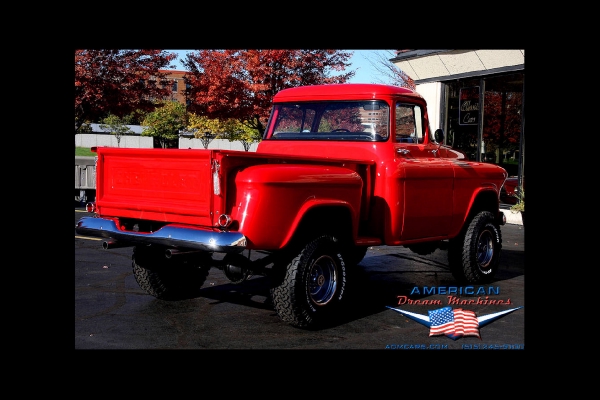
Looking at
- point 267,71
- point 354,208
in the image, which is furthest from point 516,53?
point 354,208

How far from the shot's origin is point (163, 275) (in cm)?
659

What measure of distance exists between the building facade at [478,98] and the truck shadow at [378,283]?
5.76 m

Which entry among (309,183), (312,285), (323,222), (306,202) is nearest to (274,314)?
(312,285)

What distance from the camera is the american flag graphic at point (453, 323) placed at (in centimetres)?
565

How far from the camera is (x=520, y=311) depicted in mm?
6535

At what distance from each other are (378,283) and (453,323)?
6.31 ft

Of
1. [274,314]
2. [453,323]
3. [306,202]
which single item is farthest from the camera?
[274,314]

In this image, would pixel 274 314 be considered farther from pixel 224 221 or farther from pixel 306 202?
pixel 224 221

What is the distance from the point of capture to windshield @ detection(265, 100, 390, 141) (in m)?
6.87

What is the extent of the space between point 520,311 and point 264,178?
314cm

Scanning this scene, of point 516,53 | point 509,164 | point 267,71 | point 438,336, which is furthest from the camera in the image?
point 267,71

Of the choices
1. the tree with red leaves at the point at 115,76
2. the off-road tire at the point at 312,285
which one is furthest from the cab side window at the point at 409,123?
the tree with red leaves at the point at 115,76

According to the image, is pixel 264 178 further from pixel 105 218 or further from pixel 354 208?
pixel 105 218

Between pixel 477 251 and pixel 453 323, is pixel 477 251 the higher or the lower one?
the higher one
